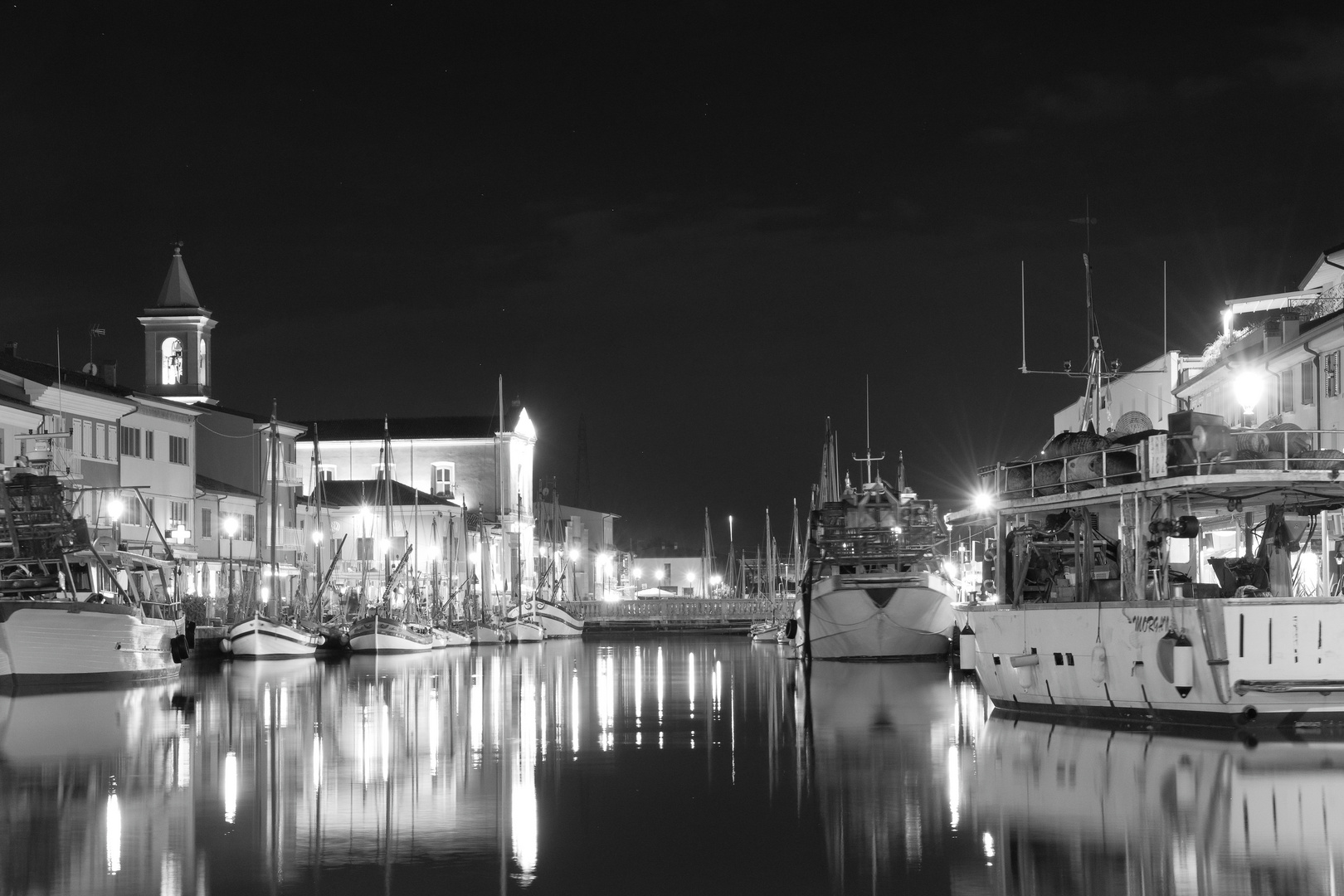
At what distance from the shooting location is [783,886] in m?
14.0

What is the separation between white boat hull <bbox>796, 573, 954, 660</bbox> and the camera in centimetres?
6034

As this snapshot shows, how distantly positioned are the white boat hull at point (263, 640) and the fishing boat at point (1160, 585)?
3952 cm

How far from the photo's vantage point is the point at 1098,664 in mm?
27375

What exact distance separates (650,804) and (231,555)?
62.3 metres

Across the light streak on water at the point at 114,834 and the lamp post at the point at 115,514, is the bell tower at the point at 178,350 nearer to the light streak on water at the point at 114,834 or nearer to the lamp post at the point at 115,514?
the lamp post at the point at 115,514

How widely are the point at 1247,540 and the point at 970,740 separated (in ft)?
19.9

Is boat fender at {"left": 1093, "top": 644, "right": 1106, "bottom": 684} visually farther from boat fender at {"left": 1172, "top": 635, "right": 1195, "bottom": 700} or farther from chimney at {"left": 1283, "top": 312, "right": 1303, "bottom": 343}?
chimney at {"left": 1283, "top": 312, "right": 1303, "bottom": 343}

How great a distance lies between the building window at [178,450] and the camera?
258 feet

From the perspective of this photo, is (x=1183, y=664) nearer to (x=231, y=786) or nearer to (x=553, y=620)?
(x=231, y=786)

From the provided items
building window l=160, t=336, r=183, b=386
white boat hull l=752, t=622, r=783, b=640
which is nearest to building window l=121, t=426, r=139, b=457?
building window l=160, t=336, r=183, b=386

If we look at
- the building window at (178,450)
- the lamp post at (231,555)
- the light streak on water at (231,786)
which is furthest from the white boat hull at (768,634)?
the light streak on water at (231,786)

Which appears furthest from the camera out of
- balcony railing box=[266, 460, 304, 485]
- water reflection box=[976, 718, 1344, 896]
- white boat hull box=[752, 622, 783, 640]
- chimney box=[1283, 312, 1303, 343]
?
balcony railing box=[266, 460, 304, 485]

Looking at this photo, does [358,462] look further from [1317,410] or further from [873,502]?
[1317,410]

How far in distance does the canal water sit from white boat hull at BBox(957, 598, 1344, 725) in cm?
67
